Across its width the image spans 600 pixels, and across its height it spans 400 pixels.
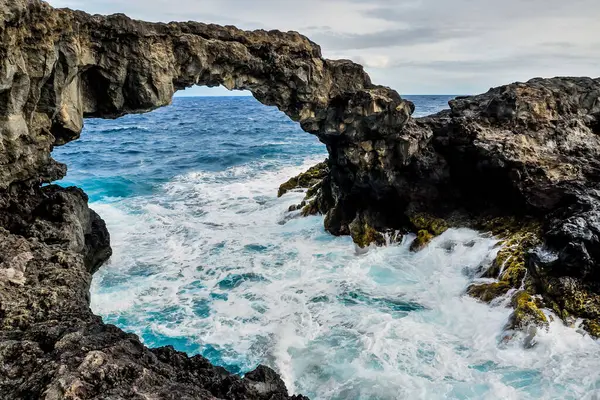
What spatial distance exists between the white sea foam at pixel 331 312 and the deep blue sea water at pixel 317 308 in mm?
44

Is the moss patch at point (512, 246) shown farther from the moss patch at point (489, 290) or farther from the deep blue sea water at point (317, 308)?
the deep blue sea water at point (317, 308)

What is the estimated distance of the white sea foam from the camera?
1162cm

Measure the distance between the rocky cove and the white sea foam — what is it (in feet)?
3.42

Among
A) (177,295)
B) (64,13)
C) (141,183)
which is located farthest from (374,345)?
(141,183)

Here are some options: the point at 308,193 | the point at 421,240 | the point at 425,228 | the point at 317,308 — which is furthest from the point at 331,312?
the point at 308,193

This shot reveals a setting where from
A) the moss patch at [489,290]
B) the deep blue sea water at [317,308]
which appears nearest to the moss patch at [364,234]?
the deep blue sea water at [317,308]

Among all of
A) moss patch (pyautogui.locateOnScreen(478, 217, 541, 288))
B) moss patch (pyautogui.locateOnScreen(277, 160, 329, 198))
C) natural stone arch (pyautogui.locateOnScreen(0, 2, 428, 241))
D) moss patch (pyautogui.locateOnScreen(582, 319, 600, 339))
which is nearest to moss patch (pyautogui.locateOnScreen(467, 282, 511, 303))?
moss patch (pyautogui.locateOnScreen(478, 217, 541, 288))

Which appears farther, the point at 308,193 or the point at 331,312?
the point at 308,193

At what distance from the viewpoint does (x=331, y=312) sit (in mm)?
14992

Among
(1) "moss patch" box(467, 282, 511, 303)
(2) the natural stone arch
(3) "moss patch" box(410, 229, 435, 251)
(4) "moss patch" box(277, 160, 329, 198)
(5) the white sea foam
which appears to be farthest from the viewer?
(4) "moss patch" box(277, 160, 329, 198)

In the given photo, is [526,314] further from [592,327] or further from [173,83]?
[173,83]

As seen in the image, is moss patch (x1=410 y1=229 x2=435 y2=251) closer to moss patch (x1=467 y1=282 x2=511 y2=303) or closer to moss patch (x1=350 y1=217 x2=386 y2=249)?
moss patch (x1=350 y1=217 x2=386 y2=249)

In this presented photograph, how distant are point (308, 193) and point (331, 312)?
38.2 feet

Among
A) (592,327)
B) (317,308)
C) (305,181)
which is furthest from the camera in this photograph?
(305,181)
